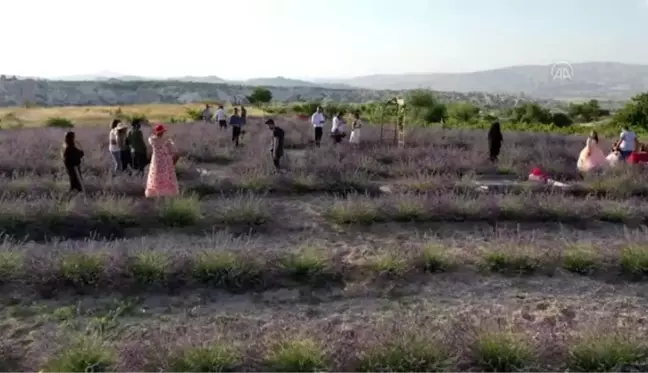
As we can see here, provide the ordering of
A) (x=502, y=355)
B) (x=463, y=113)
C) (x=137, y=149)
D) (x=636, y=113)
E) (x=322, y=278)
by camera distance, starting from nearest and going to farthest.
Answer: (x=502, y=355) < (x=322, y=278) < (x=137, y=149) < (x=636, y=113) < (x=463, y=113)

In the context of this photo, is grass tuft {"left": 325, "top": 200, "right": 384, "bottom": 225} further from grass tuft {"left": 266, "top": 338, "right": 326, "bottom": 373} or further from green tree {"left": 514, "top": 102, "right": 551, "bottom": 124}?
green tree {"left": 514, "top": 102, "right": 551, "bottom": 124}

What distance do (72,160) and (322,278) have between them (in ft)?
20.0

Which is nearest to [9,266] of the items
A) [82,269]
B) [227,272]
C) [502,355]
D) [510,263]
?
[82,269]

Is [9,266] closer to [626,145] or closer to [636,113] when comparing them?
[626,145]

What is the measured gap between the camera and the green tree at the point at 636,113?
38.5m

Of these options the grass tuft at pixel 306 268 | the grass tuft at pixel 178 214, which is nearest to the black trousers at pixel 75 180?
the grass tuft at pixel 178 214

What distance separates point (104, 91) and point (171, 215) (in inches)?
4547

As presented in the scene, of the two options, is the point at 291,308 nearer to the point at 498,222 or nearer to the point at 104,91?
the point at 498,222

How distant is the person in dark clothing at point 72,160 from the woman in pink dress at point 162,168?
4.68 feet

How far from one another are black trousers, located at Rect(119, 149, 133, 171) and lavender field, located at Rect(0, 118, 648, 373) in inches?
48.6

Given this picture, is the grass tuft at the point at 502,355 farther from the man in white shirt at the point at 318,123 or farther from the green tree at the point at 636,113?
the green tree at the point at 636,113

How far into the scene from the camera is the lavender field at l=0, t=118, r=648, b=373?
5371 millimetres

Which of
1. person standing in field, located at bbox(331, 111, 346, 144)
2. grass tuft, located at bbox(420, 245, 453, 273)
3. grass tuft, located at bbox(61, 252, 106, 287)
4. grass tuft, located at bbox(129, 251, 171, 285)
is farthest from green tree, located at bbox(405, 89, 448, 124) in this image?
grass tuft, located at bbox(61, 252, 106, 287)

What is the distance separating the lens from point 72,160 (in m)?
11.8
